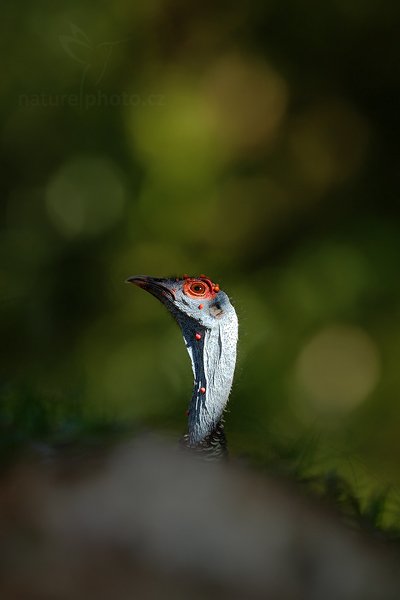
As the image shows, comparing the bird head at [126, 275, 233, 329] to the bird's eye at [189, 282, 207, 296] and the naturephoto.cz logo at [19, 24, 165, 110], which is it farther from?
the naturephoto.cz logo at [19, 24, 165, 110]

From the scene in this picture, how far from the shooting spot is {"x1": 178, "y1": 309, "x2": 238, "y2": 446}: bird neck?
6.48 ft

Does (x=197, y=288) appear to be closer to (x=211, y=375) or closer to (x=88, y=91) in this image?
(x=211, y=375)

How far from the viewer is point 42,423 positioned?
83.4 inches

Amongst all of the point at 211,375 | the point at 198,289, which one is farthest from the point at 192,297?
the point at 211,375

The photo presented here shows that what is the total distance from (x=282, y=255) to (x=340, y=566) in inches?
157

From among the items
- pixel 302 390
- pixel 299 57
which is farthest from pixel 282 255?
pixel 299 57

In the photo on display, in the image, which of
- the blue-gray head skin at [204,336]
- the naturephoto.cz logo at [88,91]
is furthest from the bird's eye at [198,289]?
the naturephoto.cz logo at [88,91]

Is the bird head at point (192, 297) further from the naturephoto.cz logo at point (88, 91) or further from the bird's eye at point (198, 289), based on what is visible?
the naturephoto.cz logo at point (88, 91)

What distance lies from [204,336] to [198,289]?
10cm

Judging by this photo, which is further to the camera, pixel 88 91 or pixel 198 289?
pixel 88 91

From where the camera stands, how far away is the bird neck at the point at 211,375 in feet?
6.48

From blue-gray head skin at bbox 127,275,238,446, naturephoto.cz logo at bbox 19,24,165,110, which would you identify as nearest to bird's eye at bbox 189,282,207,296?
blue-gray head skin at bbox 127,275,238,446

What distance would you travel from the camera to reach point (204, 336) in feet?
6.77

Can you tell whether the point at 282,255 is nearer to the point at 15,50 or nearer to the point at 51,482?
the point at 15,50
